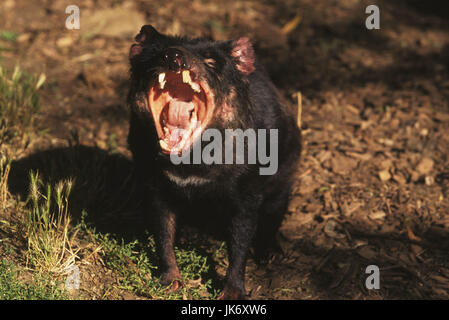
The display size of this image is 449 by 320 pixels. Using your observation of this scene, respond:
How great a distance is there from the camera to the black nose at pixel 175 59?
2562mm

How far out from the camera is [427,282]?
312 centimetres

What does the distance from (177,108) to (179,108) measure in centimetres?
1

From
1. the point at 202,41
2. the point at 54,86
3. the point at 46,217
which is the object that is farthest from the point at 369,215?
the point at 54,86

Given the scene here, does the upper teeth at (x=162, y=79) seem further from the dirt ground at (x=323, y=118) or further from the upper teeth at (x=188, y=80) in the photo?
the dirt ground at (x=323, y=118)

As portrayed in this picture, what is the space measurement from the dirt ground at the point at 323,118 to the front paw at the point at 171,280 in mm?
432

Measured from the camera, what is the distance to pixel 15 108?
3.91 meters

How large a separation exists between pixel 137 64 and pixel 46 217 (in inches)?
35.5

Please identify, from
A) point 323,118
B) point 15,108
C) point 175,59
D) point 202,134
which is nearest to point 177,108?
point 202,134

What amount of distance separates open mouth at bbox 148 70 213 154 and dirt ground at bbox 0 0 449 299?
97 cm

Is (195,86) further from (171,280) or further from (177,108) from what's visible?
(171,280)

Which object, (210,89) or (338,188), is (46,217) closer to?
(210,89)

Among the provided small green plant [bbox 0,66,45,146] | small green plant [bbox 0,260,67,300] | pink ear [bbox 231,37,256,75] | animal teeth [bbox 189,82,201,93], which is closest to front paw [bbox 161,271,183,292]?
small green plant [bbox 0,260,67,300]

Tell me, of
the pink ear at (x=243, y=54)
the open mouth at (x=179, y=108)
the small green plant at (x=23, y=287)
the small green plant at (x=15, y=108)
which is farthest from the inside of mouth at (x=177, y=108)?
the small green plant at (x=15, y=108)

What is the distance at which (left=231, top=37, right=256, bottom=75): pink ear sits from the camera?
9.36ft
